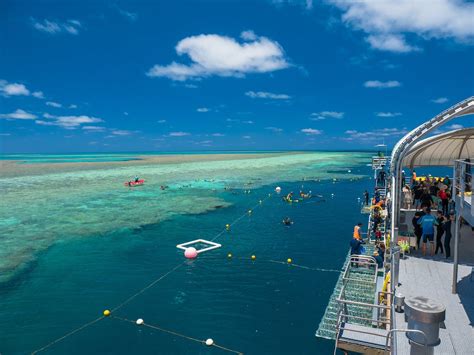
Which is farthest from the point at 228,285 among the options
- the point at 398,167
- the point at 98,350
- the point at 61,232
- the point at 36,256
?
the point at 61,232

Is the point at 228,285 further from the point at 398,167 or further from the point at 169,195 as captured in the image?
the point at 169,195

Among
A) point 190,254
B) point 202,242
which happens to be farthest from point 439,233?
point 202,242

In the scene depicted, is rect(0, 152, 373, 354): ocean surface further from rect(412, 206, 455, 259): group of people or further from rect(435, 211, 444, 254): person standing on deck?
rect(435, 211, 444, 254): person standing on deck

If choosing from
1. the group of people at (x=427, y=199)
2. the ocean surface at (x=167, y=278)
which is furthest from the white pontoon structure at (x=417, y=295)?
the ocean surface at (x=167, y=278)

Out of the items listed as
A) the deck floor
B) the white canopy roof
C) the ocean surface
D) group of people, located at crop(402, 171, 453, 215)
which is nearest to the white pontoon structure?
the deck floor

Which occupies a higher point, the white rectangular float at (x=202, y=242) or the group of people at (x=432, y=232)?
the group of people at (x=432, y=232)

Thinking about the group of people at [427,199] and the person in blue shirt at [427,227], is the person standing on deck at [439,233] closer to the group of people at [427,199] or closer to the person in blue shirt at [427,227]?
the person in blue shirt at [427,227]
